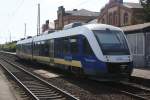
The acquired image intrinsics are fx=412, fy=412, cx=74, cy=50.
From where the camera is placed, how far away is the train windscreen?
19.2 meters

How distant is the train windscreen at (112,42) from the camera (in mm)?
19219

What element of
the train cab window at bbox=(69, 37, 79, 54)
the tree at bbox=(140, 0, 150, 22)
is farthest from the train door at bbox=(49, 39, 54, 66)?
the tree at bbox=(140, 0, 150, 22)

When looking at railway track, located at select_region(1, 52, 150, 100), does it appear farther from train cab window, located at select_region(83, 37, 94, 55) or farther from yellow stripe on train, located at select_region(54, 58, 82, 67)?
train cab window, located at select_region(83, 37, 94, 55)

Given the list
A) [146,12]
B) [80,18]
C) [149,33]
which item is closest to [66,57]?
[149,33]

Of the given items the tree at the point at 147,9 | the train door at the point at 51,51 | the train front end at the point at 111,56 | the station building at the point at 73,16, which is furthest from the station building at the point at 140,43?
the station building at the point at 73,16

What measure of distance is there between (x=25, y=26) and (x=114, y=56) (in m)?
94.2

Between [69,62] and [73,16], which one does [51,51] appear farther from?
[73,16]

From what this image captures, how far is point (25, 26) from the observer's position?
111750mm

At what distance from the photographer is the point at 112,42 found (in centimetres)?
1958

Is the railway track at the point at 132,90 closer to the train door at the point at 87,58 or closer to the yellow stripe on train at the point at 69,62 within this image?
the train door at the point at 87,58

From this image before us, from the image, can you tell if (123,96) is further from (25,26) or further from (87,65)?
(25,26)

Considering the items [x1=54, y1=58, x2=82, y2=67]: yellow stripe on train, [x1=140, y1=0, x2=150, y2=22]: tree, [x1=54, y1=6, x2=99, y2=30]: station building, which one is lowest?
A: [x1=54, y1=58, x2=82, y2=67]: yellow stripe on train

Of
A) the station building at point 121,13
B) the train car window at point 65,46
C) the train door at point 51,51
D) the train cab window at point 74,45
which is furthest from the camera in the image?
the station building at point 121,13

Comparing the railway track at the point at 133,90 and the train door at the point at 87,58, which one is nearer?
the railway track at the point at 133,90
